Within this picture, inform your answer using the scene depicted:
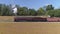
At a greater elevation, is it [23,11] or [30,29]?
[23,11]

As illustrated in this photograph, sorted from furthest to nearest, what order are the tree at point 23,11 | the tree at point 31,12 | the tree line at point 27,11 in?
the tree at point 23,11 → the tree at point 31,12 → the tree line at point 27,11

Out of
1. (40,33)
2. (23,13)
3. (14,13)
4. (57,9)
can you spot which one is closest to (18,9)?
(23,13)

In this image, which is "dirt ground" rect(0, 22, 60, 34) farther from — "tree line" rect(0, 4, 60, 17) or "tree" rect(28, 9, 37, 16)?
"tree" rect(28, 9, 37, 16)

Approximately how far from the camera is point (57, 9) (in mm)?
9641

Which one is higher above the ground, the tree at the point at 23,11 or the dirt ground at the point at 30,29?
the tree at the point at 23,11

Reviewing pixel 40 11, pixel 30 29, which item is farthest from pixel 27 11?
pixel 30 29

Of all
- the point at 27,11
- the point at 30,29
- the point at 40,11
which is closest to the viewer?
the point at 30,29

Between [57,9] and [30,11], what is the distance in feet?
5.37

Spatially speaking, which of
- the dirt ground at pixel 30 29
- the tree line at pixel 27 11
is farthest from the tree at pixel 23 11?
the dirt ground at pixel 30 29

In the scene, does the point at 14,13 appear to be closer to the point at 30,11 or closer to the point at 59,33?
the point at 30,11

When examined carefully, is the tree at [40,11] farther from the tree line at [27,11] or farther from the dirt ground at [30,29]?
the dirt ground at [30,29]

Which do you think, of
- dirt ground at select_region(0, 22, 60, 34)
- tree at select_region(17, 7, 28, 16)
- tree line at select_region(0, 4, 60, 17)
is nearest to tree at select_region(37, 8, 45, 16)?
tree line at select_region(0, 4, 60, 17)

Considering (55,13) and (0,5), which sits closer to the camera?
(55,13)

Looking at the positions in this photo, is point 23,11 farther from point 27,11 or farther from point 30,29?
point 30,29
